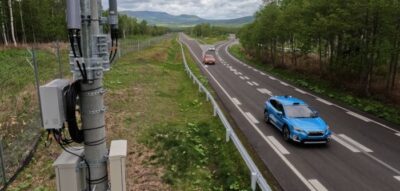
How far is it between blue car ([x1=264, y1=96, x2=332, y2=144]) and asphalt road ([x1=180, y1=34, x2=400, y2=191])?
390 millimetres

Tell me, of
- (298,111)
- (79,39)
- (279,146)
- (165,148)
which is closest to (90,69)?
(79,39)

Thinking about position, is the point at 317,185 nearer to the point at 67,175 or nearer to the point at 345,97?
the point at 67,175

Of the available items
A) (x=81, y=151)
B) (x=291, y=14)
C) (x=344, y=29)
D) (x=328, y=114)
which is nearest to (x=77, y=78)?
(x=81, y=151)

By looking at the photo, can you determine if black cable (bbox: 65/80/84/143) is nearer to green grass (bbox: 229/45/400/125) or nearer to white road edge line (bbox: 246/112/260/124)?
white road edge line (bbox: 246/112/260/124)

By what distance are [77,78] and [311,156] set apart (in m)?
10.9

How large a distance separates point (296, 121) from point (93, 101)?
1177 cm

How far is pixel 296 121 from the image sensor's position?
14.5 metres

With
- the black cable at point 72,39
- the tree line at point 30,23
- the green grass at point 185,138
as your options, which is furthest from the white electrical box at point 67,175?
the tree line at point 30,23

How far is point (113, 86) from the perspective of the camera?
22109mm

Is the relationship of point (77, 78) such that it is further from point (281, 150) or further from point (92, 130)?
point (281, 150)

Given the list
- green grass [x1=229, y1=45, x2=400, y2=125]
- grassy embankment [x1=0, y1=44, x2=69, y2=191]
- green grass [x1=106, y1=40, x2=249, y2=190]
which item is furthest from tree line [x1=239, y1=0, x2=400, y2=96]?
grassy embankment [x1=0, y1=44, x2=69, y2=191]

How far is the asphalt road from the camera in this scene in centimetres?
1087

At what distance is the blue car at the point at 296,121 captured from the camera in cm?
1375

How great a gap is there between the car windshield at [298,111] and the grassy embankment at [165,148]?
10.8 ft
